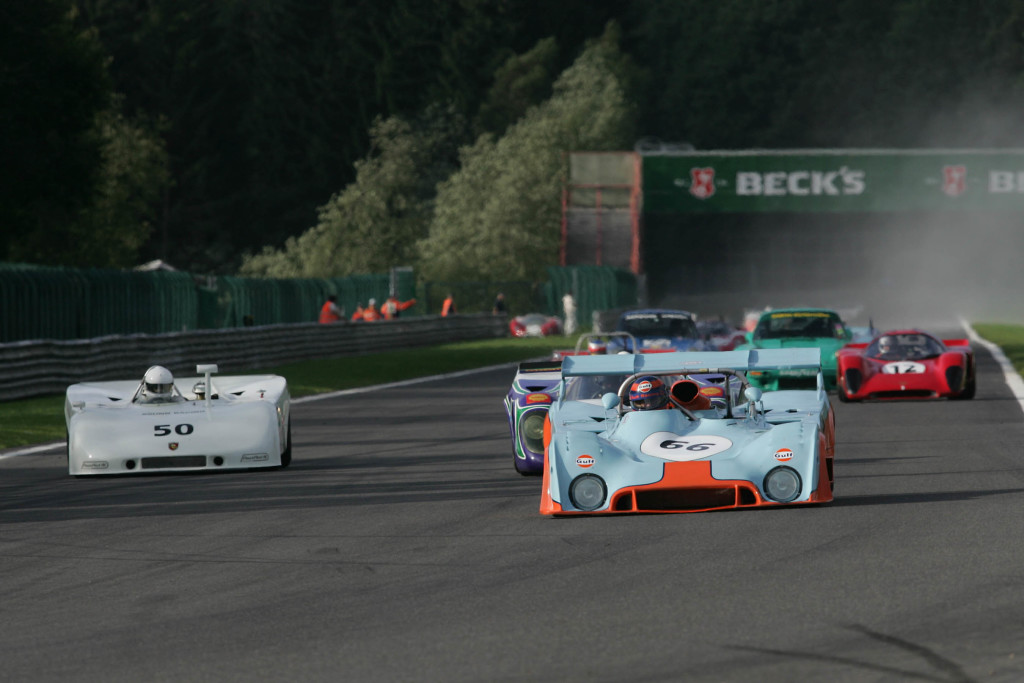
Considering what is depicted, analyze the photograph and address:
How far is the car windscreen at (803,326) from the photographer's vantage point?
25.3 metres

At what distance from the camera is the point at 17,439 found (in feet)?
60.2

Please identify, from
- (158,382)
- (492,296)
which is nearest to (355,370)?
(158,382)

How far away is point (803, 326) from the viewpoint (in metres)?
25.6

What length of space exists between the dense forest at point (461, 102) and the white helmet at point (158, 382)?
6113 cm

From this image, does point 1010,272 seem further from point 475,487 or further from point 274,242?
point 475,487

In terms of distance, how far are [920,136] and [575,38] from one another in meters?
22.7

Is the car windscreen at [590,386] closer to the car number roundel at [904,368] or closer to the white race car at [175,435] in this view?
the white race car at [175,435]

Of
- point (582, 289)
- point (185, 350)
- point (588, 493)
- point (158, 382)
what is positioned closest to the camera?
point (588, 493)

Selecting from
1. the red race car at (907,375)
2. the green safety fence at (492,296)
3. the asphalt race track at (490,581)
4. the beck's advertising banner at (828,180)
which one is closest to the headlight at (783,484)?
the asphalt race track at (490,581)

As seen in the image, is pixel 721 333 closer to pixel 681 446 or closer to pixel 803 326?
pixel 803 326

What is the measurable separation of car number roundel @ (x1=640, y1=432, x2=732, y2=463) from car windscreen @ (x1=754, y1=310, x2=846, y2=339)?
1421cm

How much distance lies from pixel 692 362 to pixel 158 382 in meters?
4.95

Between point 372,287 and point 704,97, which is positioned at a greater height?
point 704,97

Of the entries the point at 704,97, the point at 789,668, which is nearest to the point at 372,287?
the point at 789,668
